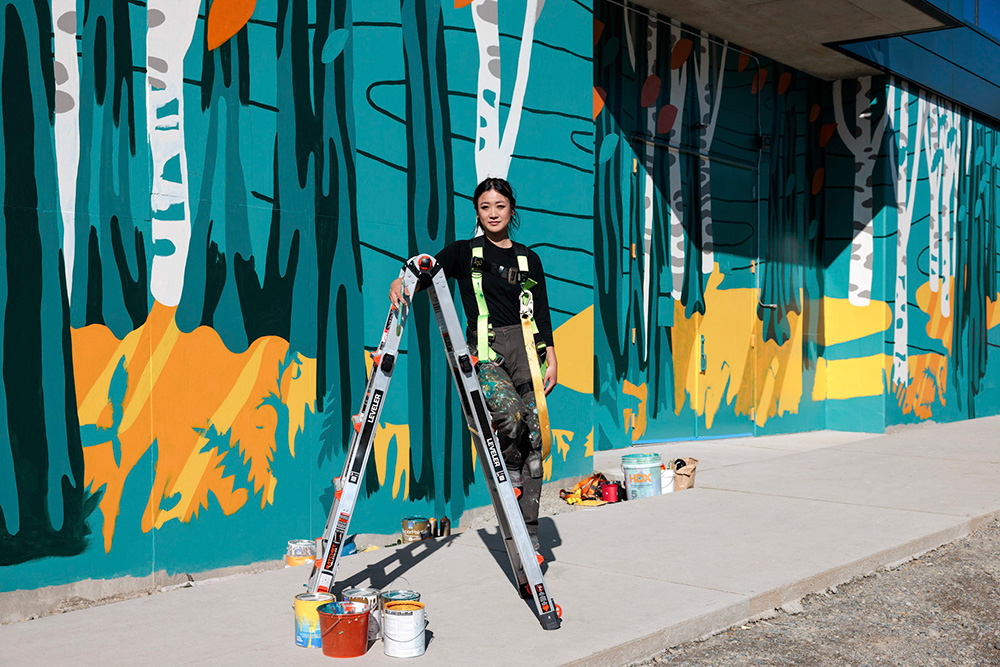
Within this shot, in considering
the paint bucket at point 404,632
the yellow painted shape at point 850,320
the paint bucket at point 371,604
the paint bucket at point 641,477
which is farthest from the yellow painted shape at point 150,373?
the yellow painted shape at point 850,320

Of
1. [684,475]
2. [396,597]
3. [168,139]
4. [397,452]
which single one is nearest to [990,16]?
[684,475]

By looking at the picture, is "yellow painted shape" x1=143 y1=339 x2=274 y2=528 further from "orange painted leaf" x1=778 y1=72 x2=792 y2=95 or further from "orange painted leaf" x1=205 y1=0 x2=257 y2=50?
"orange painted leaf" x1=778 y1=72 x2=792 y2=95

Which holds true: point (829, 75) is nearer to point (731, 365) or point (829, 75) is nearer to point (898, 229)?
point (898, 229)

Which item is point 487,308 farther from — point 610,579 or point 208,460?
point 208,460

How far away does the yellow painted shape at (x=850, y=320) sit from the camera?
1343 cm

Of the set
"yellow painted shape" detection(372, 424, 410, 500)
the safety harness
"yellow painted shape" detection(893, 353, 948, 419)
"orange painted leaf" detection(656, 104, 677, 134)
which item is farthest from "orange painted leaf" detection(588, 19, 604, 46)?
"yellow painted shape" detection(893, 353, 948, 419)

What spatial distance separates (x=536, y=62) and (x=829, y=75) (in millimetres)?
7389

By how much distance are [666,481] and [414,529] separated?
252 centimetres

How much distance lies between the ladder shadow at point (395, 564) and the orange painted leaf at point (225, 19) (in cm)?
299

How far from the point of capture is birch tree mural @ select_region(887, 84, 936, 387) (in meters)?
13.6

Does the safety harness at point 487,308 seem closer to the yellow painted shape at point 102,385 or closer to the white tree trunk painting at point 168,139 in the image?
the white tree trunk painting at point 168,139

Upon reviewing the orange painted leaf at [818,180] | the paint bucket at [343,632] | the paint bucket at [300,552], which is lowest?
the paint bucket at [300,552]

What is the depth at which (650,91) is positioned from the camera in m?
10.8

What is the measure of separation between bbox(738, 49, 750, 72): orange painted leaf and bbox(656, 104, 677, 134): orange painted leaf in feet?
5.46
